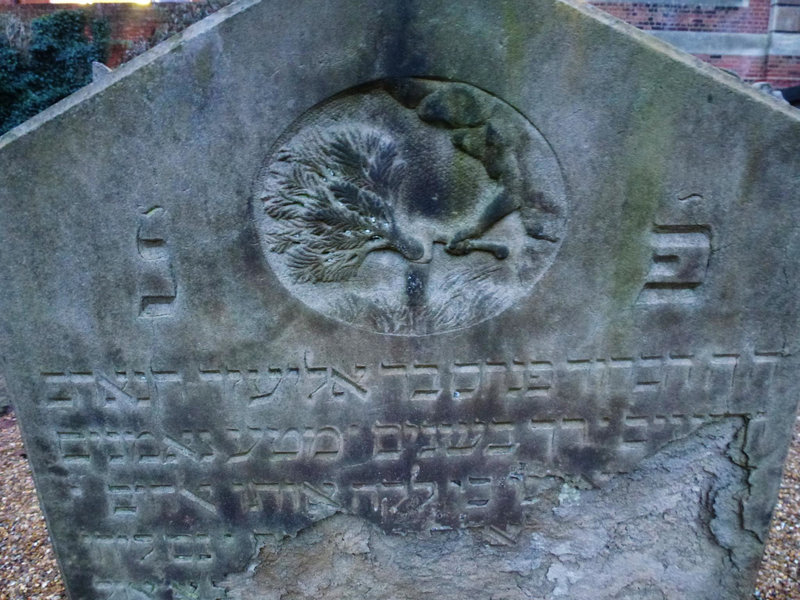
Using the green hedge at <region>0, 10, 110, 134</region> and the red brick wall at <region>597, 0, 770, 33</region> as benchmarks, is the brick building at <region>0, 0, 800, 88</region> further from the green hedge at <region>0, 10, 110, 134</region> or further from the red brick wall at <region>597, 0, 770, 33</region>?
the green hedge at <region>0, 10, 110, 134</region>

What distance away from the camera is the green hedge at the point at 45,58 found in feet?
29.5

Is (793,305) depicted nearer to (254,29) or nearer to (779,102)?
(779,102)

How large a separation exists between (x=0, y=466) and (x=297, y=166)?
11.0 feet

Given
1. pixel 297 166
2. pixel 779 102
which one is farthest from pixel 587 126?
pixel 297 166

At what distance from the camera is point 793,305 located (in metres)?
1.91

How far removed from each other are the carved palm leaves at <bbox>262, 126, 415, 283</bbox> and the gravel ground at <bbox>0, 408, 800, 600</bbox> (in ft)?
7.01

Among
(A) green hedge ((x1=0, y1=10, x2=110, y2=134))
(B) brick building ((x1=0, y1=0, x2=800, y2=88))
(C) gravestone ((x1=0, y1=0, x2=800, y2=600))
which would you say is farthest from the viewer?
(B) brick building ((x1=0, y1=0, x2=800, y2=88))

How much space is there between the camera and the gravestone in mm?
1638

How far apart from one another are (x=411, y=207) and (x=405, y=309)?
A: 13.6 inches

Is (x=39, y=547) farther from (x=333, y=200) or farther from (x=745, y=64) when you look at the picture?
(x=745, y=64)

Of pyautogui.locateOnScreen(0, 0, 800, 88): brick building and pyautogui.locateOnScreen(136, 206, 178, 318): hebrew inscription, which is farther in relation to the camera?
pyautogui.locateOnScreen(0, 0, 800, 88): brick building

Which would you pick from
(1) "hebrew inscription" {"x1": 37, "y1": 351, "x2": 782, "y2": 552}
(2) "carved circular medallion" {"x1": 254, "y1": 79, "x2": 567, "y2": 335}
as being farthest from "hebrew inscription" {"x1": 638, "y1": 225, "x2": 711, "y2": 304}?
(2) "carved circular medallion" {"x1": 254, "y1": 79, "x2": 567, "y2": 335}

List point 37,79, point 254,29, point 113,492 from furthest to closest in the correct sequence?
1. point 37,79
2. point 113,492
3. point 254,29

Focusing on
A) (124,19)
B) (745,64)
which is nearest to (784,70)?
(745,64)
